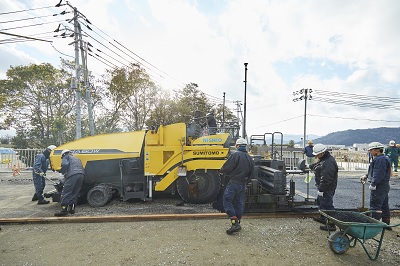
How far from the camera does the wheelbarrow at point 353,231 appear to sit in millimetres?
3062

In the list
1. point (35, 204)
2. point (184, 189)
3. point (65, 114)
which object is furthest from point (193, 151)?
point (65, 114)

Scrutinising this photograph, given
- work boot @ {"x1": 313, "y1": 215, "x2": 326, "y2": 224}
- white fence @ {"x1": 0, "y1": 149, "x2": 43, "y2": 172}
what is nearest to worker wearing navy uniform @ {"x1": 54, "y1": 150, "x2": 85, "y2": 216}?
work boot @ {"x1": 313, "y1": 215, "x2": 326, "y2": 224}

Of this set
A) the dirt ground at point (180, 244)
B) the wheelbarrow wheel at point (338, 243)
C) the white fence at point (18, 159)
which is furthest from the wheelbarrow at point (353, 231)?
the white fence at point (18, 159)

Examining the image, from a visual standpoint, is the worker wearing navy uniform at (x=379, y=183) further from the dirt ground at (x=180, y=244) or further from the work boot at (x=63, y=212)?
the work boot at (x=63, y=212)

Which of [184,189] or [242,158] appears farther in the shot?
[184,189]

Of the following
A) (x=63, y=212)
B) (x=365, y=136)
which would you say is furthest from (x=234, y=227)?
(x=365, y=136)

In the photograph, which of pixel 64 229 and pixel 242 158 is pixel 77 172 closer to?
pixel 64 229

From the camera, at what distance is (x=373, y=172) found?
4.17 m

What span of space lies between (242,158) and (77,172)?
3591mm

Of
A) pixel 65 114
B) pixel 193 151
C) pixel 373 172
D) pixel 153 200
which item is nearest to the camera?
pixel 373 172

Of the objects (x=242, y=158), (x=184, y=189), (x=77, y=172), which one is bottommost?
(x=184, y=189)

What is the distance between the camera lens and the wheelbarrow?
10.0 ft

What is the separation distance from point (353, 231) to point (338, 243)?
30 centimetres

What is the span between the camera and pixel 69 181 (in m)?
5.23
